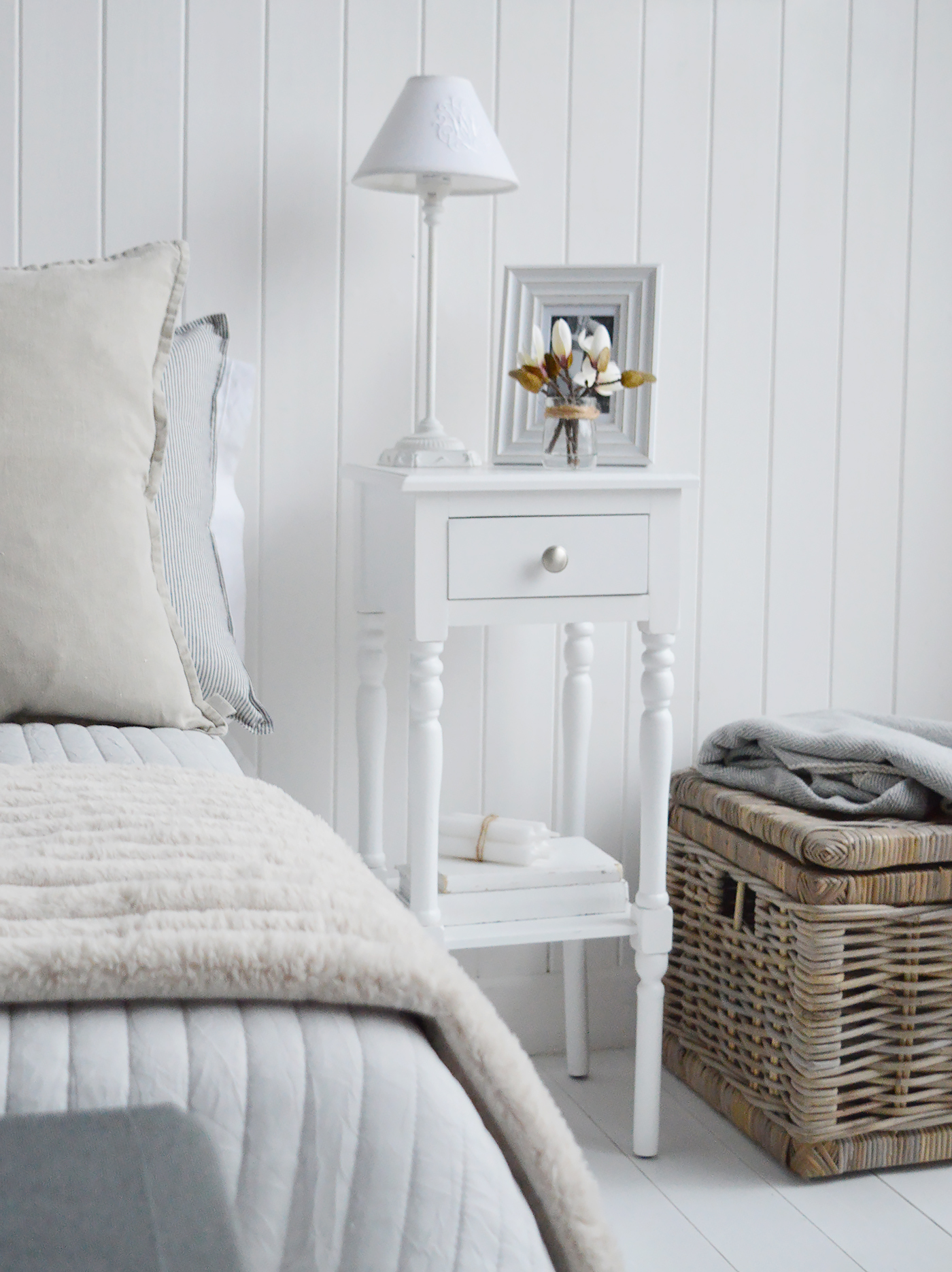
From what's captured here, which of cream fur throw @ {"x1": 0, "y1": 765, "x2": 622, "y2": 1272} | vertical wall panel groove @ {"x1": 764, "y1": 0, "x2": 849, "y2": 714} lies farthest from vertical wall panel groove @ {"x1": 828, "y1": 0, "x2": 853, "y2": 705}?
cream fur throw @ {"x1": 0, "y1": 765, "x2": 622, "y2": 1272}

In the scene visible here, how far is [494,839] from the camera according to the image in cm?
180

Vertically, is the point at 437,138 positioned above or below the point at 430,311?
above

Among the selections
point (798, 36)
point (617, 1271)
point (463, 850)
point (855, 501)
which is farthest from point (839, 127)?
point (617, 1271)

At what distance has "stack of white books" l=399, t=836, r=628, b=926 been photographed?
1.72 m

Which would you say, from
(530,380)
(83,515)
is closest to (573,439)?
(530,380)

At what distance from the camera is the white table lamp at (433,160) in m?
1.69

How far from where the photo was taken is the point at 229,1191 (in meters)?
0.60

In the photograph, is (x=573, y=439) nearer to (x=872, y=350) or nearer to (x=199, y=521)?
(x=199, y=521)

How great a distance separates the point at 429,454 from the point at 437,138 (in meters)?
0.40

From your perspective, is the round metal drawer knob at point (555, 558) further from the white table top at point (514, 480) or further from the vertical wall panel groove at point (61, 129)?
the vertical wall panel groove at point (61, 129)

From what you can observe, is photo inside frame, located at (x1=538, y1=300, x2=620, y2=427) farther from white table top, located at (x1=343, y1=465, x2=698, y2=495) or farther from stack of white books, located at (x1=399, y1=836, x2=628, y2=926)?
stack of white books, located at (x1=399, y1=836, x2=628, y2=926)

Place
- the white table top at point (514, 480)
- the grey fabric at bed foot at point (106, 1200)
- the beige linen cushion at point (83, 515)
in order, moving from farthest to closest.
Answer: the white table top at point (514, 480) → the beige linen cushion at point (83, 515) → the grey fabric at bed foot at point (106, 1200)

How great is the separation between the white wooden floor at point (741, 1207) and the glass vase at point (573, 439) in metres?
0.90

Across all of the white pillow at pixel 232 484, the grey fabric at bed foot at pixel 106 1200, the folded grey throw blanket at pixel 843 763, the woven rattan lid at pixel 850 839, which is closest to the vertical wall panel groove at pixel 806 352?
the folded grey throw blanket at pixel 843 763
